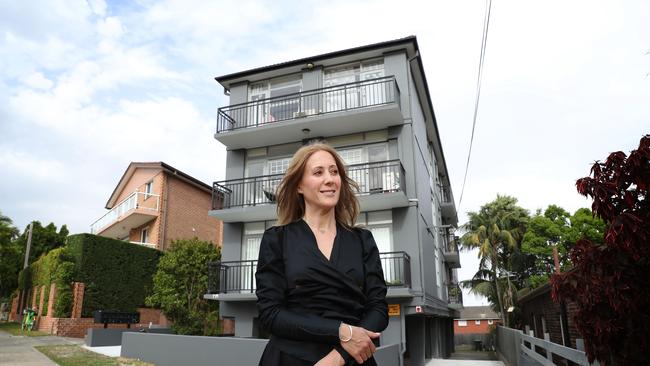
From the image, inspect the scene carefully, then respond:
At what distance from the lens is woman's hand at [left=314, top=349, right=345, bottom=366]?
1620mm

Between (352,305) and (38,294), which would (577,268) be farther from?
(38,294)

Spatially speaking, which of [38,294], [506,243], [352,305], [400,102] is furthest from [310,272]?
[506,243]

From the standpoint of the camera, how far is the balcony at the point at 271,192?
1464 cm

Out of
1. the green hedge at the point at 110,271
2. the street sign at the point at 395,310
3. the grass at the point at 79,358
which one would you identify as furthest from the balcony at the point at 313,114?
the green hedge at the point at 110,271

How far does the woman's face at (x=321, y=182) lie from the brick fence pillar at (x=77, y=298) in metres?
21.1

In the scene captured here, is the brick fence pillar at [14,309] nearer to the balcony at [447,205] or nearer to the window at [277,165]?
the window at [277,165]

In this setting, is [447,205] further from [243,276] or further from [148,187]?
[148,187]

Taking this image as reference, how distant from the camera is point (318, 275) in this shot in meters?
1.77

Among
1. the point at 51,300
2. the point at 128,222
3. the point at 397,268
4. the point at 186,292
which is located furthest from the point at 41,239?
the point at 397,268

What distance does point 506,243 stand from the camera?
3806 cm

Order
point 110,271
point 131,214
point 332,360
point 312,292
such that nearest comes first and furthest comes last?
point 332,360
point 312,292
point 110,271
point 131,214

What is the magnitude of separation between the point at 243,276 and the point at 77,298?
28.2ft

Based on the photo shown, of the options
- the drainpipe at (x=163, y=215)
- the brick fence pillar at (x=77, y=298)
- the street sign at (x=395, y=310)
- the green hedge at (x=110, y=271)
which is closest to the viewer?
the street sign at (x=395, y=310)

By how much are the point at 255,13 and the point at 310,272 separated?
7.96 metres
